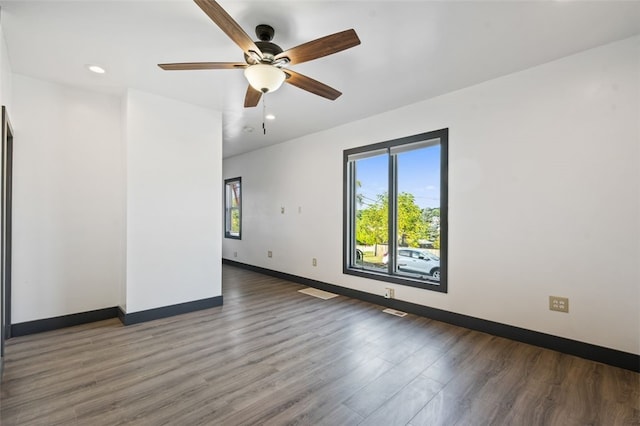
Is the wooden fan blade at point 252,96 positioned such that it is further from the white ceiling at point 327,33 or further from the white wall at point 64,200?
the white wall at point 64,200

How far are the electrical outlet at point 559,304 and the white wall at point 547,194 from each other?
1.4 inches

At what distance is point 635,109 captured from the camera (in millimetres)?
2342

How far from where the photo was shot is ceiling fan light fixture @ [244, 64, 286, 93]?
2188mm

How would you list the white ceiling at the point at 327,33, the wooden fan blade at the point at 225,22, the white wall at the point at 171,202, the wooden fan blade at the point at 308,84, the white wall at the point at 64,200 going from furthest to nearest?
the white wall at the point at 171,202 < the white wall at the point at 64,200 < the wooden fan blade at the point at 308,84 < the white ceiling at the point at 327,33 < the wooden fan blade at the point at 225,22

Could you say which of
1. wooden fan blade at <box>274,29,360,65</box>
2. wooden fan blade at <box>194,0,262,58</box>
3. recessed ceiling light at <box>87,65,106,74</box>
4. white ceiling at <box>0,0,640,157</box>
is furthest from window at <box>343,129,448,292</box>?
recessed ceiling light at <box>87,65,106,74</box>

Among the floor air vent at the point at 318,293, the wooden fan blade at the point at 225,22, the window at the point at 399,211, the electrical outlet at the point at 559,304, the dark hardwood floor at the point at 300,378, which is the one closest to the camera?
the wooden fan blade at the point at 225,22

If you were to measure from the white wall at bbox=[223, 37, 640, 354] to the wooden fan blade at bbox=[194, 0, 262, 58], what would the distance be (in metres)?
2.43

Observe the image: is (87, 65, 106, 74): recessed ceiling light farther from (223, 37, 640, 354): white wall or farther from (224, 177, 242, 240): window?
(224, 177, 242, 240): window

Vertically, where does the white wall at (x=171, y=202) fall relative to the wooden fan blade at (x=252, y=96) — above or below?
below

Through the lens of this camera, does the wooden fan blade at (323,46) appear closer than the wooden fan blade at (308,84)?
Yes

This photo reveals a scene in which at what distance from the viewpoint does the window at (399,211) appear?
3566mm

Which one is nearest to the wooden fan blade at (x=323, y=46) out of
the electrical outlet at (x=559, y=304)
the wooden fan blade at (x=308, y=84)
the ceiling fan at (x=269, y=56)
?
the ceiling fan at (x=269, y=56)

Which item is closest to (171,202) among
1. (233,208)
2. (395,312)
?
(395,312)

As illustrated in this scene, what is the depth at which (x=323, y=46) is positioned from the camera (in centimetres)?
194
